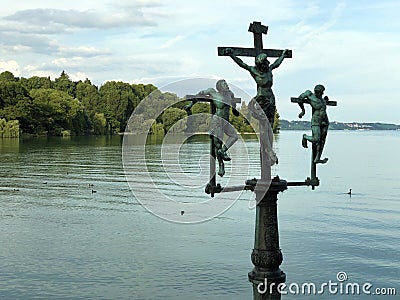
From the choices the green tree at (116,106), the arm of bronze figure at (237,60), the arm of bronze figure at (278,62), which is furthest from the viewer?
the green tree at (116,106)

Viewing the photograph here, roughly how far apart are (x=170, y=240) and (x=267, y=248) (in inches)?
894

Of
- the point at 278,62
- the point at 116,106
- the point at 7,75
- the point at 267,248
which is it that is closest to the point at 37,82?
the point at 7,75

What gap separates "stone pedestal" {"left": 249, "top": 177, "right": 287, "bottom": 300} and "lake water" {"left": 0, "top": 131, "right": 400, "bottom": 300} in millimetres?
2728

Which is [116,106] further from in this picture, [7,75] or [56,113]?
[7,75]

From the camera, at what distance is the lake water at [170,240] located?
2300 cm

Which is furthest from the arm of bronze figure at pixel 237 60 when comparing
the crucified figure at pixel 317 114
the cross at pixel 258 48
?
the crucified figure at pixel 317 114

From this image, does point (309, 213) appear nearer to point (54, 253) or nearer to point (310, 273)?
point (310, 273)

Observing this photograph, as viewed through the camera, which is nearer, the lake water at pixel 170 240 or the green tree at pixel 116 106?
the lake water at pixel 170 240

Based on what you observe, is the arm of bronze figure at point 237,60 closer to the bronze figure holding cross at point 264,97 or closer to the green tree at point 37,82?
the bronze figure holding cross at point 264,97

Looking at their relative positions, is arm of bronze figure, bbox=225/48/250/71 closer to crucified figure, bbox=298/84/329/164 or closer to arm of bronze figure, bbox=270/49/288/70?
arm of bronze figure, bbox=270/49/288/70

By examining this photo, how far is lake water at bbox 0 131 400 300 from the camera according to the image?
23000mm

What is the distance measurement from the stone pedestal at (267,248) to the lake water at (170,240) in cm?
273

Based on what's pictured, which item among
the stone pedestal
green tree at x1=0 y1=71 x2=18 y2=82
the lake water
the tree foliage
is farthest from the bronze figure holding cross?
green tree at x1=0 y1=71 x2=18 y2=82

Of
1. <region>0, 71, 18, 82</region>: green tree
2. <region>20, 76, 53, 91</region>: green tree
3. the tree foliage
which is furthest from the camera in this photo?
<region>20, 76, 53, 91</region>: green tree
